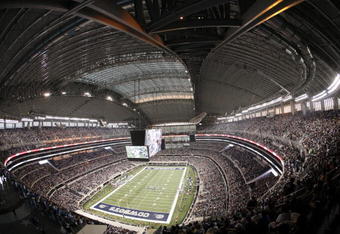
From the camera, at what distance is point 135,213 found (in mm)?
28250

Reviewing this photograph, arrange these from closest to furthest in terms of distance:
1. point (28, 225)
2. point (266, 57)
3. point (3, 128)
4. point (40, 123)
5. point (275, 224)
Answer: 1. point (275, 224)
2. point (28, 225)
3. point (266, 57)
4. point (3, 128)
5. point (40, 123)

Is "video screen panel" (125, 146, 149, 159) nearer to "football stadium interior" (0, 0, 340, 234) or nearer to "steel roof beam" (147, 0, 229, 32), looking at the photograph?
"football stadium interior" (0, 0, 340, 234)

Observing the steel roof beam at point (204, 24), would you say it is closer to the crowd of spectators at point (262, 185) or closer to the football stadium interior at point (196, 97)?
the football stadium interior at point (196, 97)

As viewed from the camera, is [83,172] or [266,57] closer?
[266,57]

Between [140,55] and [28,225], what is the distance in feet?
77.3

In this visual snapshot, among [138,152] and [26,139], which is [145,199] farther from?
[26,139]

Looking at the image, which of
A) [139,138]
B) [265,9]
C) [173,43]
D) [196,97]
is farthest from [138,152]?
[265,9]

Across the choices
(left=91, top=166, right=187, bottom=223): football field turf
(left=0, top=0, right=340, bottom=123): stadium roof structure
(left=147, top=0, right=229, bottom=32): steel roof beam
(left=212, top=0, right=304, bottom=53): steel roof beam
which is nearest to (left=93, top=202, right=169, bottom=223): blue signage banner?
(left=91, top=166, right=187, bottom=223): football field turf

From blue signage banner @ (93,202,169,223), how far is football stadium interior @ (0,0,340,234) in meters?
0.17

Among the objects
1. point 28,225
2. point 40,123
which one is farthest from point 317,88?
point 40,123

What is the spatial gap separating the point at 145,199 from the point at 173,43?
28.6 metres

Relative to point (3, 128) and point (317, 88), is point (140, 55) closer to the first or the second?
point (317, 88)

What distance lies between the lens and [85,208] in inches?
1209

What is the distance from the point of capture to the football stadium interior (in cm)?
783
